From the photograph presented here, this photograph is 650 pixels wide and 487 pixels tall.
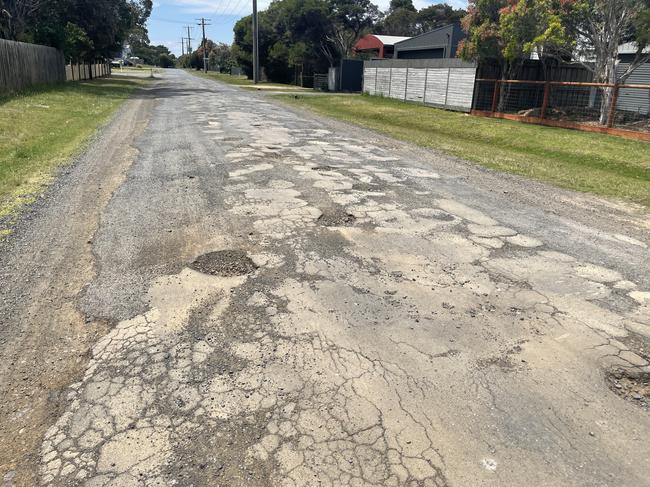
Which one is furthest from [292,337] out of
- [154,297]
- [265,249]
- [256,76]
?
[256,76]

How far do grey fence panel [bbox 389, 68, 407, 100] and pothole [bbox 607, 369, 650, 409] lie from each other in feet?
78.1

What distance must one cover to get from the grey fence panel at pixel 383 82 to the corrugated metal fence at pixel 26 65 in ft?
56.2

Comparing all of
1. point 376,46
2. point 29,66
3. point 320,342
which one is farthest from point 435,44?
point 320,342

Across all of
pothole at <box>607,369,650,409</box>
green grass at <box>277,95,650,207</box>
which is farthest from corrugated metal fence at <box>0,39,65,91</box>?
pothole at <box>607,369,650,409</box>

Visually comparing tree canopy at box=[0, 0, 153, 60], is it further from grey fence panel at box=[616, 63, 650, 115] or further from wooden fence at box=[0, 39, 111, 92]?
grey fence panel at box=[616, 63, 650, 115]

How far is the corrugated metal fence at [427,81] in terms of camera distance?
20.4 metres

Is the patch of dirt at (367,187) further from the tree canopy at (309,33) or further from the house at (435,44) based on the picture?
the tree canopy at (309,33)

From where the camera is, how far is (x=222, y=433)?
2410 millimetres

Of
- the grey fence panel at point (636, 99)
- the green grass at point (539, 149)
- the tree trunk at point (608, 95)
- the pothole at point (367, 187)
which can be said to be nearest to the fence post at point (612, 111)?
the tree trunk at point (608, 95)

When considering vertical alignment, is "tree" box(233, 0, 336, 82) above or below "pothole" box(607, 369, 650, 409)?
above

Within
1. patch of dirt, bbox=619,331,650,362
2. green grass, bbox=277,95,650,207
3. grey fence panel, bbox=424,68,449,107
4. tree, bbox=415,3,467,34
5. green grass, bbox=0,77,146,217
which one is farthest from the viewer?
tree, bbox=415,3,467,34

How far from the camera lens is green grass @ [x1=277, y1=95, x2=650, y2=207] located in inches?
329

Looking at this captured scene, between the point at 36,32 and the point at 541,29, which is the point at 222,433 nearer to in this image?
the point at 541,29

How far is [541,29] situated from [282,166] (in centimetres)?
1296
